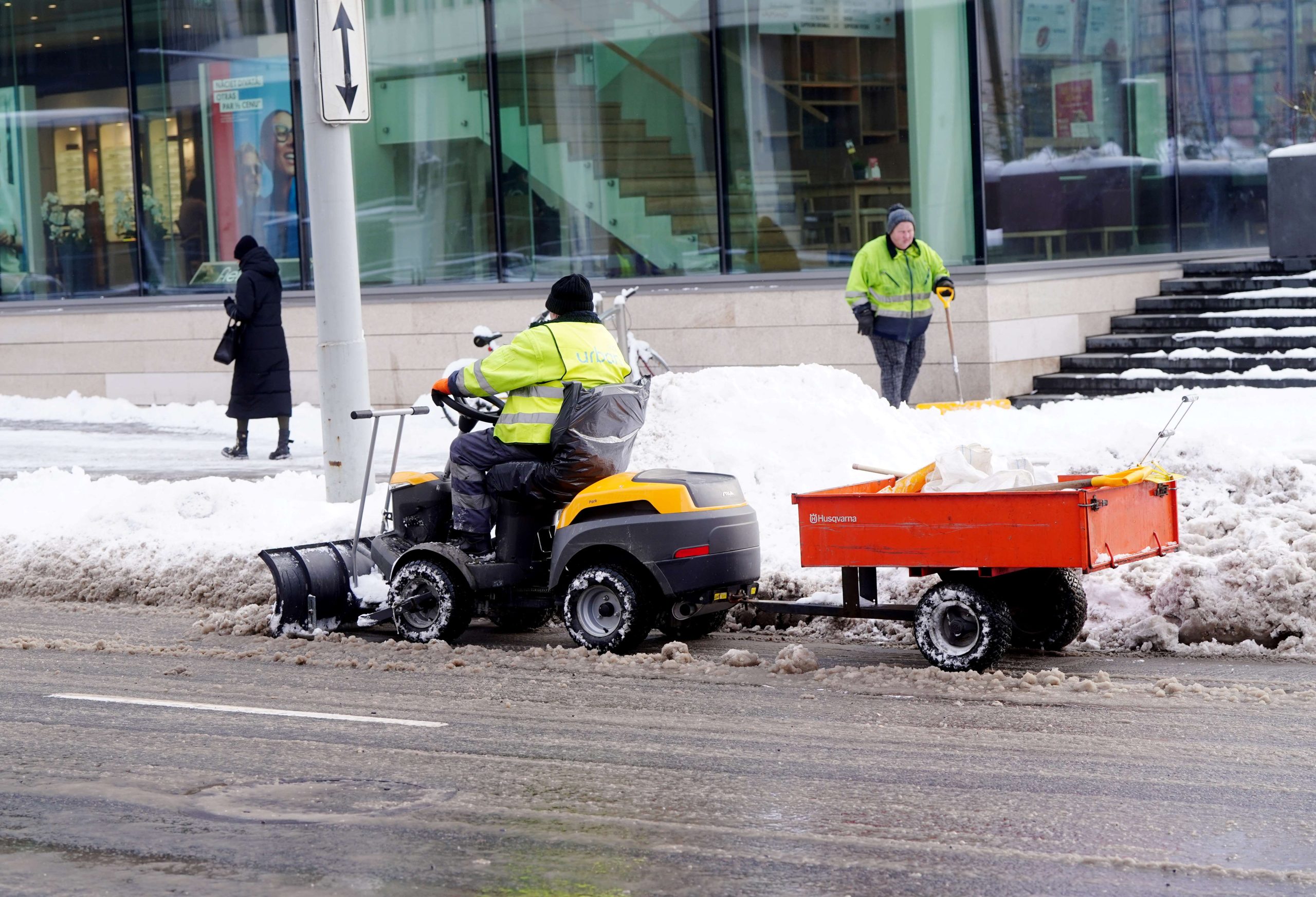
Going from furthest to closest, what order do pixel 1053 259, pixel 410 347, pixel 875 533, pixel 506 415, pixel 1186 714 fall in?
pixel 410 347 → pixel 1053 259 → pixel 506 415 → pixel 875 533 → pixel 1186 714

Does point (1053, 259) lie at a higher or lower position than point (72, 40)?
lower

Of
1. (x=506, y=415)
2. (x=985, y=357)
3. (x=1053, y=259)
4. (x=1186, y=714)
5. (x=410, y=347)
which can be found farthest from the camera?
(x=410, y=347)

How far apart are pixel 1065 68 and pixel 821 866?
565 inches

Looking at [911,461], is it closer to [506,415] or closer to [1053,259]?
[506,415]

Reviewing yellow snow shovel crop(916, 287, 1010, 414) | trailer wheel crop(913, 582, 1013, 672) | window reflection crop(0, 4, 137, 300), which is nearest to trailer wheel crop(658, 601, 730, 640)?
trailer wheel crop(913, 582, 1013, 672)

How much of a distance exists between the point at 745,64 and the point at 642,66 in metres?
1.27

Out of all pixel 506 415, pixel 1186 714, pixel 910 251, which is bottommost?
pixel 1186 714

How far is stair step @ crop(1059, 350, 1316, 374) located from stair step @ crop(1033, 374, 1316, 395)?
0.53ft

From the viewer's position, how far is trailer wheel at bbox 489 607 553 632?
845 cm

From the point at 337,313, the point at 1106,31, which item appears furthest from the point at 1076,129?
the point at 337,313

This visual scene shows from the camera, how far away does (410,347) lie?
60.9ft

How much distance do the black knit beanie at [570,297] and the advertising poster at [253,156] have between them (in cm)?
1255

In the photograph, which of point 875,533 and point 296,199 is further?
point 296,199

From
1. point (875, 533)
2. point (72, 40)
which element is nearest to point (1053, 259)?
point (875, 533)
